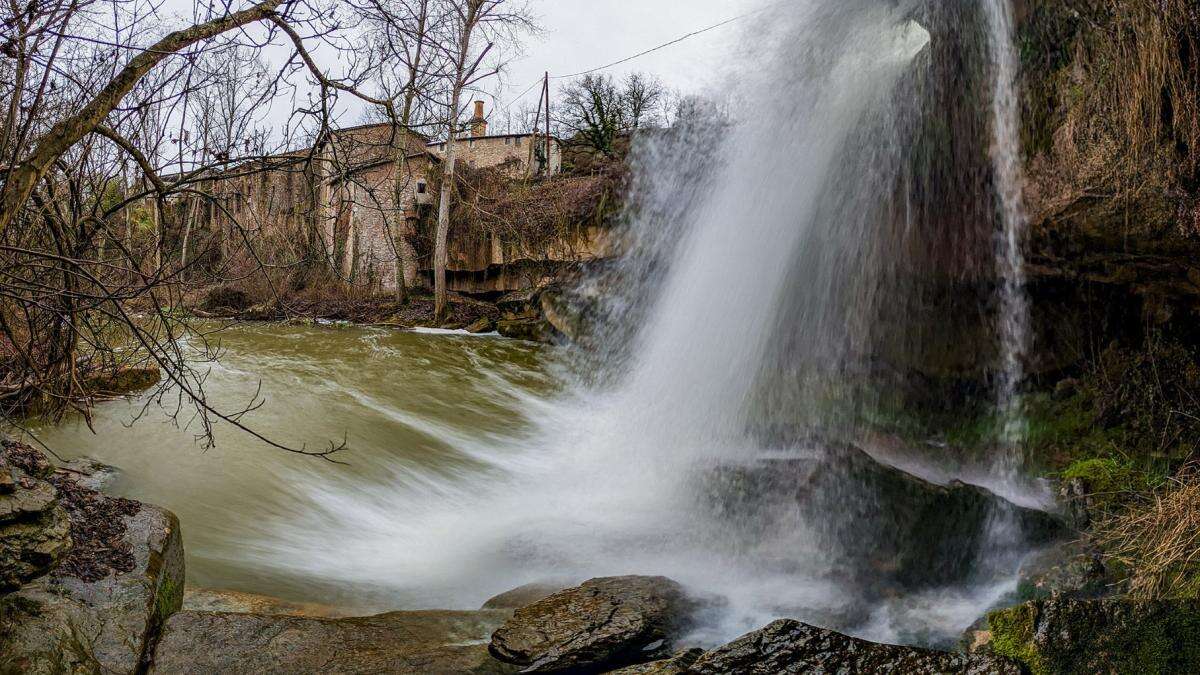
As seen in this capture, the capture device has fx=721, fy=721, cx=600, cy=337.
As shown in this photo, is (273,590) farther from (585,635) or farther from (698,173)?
(698,173)

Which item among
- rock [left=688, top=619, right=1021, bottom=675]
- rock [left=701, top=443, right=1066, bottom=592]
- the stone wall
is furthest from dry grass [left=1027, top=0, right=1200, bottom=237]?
the stone wall

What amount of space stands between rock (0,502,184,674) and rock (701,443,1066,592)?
3809 millimetres

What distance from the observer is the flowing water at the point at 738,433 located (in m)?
4.94

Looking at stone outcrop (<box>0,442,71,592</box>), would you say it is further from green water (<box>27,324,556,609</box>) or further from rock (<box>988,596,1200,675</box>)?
rock (<box>988,596,1200,675</box>)

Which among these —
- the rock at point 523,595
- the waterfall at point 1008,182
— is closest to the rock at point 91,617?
the rock at point 523,595

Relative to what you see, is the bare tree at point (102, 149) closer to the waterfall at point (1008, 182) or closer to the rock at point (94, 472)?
the rock at point (94, 472)

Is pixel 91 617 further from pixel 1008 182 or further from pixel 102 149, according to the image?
pixel 1008 182

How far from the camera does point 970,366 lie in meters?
6.30

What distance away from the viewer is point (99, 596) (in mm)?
3232

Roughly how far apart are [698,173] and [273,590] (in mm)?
7209

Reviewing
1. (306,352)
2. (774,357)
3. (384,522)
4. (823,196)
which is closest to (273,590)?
(384,522)

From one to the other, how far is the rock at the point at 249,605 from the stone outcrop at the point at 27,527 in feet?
3.32

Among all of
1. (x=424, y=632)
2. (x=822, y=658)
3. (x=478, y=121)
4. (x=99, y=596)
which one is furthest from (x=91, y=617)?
(x=822, y=658)

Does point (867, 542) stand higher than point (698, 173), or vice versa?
point (698, 173)
